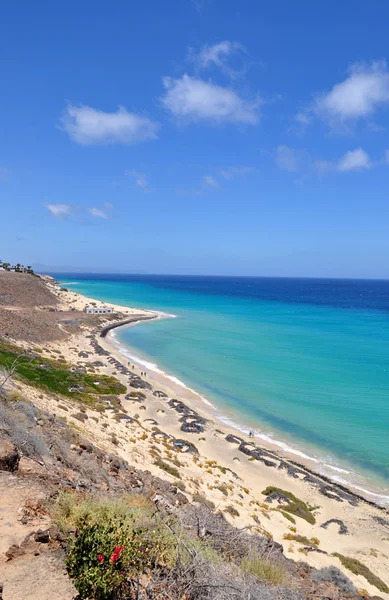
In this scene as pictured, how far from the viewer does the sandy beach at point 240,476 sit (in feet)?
51.8

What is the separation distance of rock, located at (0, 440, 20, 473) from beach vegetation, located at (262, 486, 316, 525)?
575 inches

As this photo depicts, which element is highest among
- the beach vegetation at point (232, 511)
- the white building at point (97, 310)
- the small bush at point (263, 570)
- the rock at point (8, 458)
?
the rock at point (8, 458)

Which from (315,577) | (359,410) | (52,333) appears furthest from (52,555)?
(52,333)

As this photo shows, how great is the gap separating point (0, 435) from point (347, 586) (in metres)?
12.3

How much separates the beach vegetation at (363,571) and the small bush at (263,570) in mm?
7804

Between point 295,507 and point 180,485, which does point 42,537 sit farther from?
point 295,507

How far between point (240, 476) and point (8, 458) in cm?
1619

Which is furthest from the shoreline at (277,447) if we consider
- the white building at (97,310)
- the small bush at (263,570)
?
the white building at (97,310)

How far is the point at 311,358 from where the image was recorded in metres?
55.5

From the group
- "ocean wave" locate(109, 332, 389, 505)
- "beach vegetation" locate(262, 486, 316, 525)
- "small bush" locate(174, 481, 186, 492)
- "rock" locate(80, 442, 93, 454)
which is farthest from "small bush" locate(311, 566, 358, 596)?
"ocean wave" locate(109, 332, 389, 505)

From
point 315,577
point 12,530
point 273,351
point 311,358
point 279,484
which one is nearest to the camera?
point 12,530

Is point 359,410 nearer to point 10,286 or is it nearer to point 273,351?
point 273,351

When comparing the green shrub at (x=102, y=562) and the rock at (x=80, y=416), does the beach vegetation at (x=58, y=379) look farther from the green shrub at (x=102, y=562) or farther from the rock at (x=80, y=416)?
the green shrub at (x=102, y=562)

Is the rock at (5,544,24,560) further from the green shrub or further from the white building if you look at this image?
the white building
